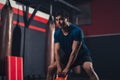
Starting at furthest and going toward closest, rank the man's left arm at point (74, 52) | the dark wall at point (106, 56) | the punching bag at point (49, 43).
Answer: the dark wall at point (106, 56) → the punching bag at point (49, 43) → the man's left arm at point (74, 52)

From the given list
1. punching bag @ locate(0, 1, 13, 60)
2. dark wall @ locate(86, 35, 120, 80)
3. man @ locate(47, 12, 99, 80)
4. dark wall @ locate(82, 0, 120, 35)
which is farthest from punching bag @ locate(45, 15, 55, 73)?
man @ locate(47, 12, 99, 80)

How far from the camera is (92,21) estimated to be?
7918 millimetres

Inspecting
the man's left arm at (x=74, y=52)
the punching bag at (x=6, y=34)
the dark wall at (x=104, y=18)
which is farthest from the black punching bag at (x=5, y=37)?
the dark wall at (x=104, y=18)

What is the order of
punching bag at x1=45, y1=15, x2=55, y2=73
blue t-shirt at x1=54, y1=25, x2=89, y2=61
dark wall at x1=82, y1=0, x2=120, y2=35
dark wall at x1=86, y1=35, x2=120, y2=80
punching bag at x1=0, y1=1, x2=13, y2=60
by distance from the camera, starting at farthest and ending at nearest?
dark wall at x1=82, y1=0, x2=120, y2=35 → dark wall at x1=86, y1=35, x2=120, y2=80 → punching bag at x1=45, y1=15, x2=55, y2=73 → punching bag at x1=0, y1=1, x2=13, y2=60 → blue t-shirt at x1=54, y1=25, x2=89, y2=61

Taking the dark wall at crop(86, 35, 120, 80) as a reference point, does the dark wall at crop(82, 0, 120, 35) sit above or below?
above

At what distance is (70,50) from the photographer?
9.17ft

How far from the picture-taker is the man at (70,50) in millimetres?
2576

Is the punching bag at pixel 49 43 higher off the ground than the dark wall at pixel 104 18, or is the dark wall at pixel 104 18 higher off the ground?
the dark wall at pixel 104 18

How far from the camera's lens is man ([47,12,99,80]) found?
8.45 ft

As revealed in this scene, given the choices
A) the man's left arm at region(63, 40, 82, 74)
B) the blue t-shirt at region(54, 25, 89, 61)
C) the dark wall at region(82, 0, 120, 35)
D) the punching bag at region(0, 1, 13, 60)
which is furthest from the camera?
the dark wall at region(82, 0, 120, 35)

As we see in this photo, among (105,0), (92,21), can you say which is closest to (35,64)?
(92,21)

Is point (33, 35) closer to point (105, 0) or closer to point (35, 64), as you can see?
point (35, 64)

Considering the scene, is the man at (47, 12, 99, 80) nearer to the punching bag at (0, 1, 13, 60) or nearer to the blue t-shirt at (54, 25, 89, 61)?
the blue t-shirt at (54, 25, 89, 61)

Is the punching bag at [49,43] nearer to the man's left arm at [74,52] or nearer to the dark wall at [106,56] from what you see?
the dark wall at [106,56]
